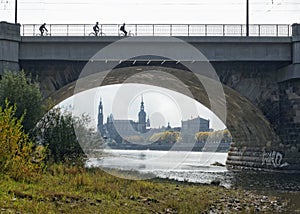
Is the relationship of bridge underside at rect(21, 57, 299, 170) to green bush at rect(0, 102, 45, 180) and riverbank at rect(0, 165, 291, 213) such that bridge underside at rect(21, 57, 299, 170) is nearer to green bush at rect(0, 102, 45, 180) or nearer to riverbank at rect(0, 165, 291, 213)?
riverbank at rect(0, 165, 291, 213)

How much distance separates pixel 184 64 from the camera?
36094 mm

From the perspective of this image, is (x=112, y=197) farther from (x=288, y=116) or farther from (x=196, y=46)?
(x=288, y=116)

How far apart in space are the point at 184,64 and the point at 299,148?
10336 mm

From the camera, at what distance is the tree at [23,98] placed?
83.8 ft

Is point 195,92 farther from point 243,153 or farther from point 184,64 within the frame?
point 184,64

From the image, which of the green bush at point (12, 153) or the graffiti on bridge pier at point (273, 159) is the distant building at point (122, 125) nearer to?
the graffiti on bridge pier at point (273, 159)

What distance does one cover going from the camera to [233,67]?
3728 centimetres

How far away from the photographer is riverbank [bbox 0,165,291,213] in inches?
557

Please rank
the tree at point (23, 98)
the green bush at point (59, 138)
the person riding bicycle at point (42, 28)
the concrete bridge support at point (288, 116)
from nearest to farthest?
the tree at point (23, 98) → the green bush at point (59, 138) → the person riding bicycle at point (42, 28) → the concrete bridge support at point (288, 116)

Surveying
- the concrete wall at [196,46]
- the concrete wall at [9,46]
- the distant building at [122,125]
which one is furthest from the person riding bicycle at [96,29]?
the distant building at [122,125]

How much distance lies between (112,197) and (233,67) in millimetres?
22308

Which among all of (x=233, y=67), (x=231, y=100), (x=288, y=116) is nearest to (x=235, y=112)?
(x=231, y=100)

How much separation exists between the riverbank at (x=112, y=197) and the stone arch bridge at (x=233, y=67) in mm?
13780
